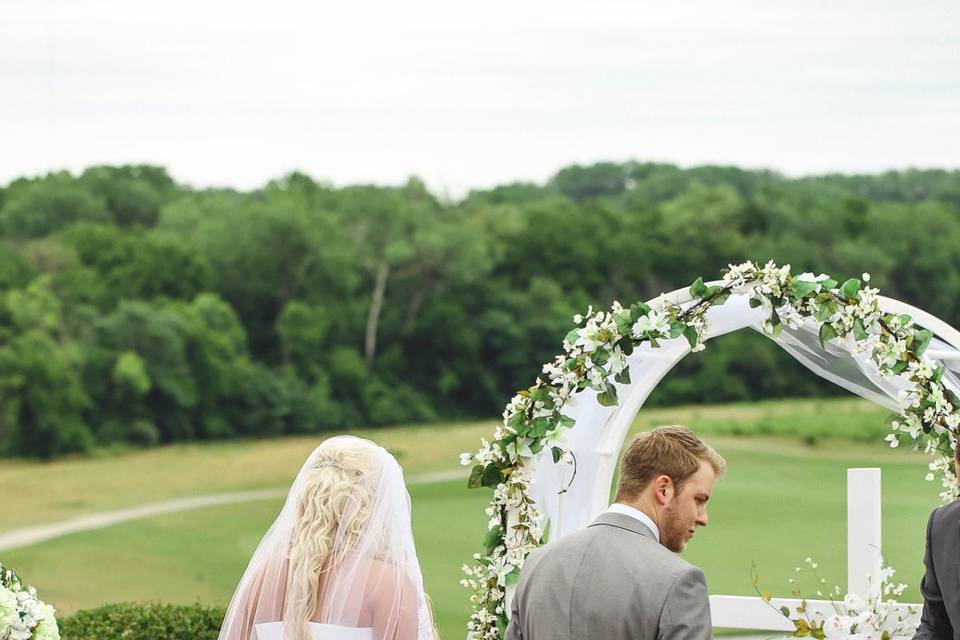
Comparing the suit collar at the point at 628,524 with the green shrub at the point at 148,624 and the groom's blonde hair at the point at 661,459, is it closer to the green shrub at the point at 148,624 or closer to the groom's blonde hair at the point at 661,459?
the groom's blonde hair at the point at 661,459

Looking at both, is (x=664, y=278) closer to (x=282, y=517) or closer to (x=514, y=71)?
(x=514, y=71)

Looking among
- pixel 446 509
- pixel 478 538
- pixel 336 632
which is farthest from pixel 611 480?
pixel 446 509

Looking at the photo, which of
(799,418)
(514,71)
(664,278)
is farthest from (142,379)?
(514,71)

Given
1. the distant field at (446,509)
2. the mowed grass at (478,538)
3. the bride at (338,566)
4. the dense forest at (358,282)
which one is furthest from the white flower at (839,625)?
the dense forest at (358,282)

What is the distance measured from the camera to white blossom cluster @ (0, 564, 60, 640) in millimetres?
3676

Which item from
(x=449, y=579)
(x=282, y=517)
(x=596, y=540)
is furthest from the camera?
(x=449, y=579)

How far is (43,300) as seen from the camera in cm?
3072

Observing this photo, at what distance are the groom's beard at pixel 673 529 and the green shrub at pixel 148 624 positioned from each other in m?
2.88

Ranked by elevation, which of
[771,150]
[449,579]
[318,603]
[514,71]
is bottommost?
[449,579]

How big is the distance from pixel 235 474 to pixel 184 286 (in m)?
5.38

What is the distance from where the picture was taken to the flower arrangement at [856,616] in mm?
4219

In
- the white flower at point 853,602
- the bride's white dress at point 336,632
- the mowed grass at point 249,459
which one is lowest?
the mowed grass at point 249,459

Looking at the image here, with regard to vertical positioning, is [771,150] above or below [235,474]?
above

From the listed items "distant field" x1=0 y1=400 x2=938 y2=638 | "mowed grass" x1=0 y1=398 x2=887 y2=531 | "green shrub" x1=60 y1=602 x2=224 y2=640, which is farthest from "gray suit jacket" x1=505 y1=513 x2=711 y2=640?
"mowed grass" x1=0 y1=398 x2=887 y2=531
